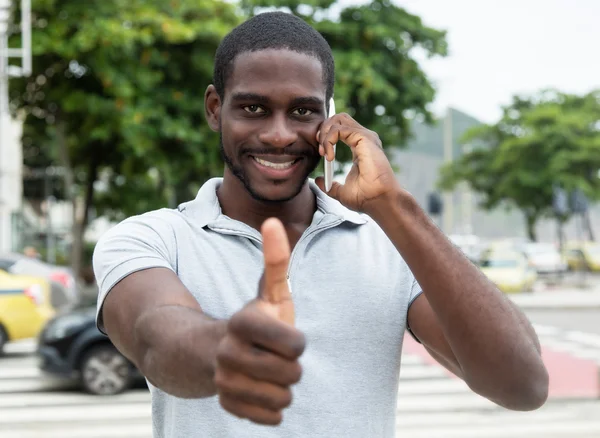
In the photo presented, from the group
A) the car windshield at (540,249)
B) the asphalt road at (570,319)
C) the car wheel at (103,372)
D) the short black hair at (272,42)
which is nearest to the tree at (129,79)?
the car wheel at (103,372)

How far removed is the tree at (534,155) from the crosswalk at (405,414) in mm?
27296

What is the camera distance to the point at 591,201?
37875 mm

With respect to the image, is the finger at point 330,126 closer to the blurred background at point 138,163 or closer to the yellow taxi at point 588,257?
the blurred background at point 138,163

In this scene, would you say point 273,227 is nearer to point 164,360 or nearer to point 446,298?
point 164,360

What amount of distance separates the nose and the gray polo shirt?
0.68ft

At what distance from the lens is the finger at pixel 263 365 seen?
3.41 feet

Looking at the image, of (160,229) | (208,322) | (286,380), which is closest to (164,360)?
(208,322)

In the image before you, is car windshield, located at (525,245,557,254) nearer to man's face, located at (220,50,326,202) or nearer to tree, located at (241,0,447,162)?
tree, located at (241,0,447,162)

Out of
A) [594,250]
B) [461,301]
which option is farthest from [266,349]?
[594,250]

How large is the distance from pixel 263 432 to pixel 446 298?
17.2 inches

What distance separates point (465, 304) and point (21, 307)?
1152cm

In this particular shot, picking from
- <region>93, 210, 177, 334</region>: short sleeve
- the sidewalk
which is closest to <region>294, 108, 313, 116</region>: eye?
<region>93, 210, 177, 334</region>: short sleeve

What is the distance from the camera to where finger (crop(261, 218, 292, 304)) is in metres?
1.05

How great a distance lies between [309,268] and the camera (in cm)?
185
